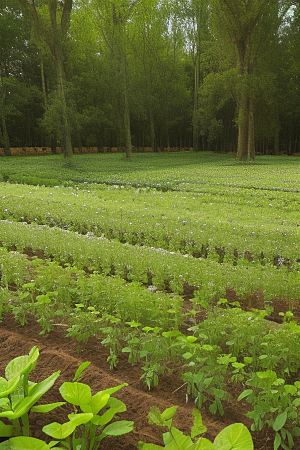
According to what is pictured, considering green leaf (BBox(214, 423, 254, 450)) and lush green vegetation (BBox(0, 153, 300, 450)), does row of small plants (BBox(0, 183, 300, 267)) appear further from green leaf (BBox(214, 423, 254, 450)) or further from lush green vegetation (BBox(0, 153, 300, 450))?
green leaf (BBox(214, 423, 254, 450))

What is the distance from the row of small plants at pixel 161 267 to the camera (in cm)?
430

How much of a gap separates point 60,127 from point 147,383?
23617 mm

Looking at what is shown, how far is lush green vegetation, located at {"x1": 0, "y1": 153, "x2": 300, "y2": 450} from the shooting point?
2557 millimetres

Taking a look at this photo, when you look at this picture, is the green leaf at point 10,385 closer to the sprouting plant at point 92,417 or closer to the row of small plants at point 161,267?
the sprouting plant at point 92,417

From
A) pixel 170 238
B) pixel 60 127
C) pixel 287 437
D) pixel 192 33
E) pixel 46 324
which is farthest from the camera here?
pixel 192 33

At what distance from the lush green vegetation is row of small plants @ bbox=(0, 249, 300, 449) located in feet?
0.03

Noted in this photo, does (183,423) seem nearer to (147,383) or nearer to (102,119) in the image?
(147,383)

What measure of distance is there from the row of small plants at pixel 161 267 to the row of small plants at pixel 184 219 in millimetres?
737

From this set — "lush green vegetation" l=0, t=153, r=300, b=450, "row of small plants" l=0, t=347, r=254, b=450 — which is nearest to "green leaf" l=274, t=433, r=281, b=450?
"lush green vegetation" l=0, t=153, r=300, b=450

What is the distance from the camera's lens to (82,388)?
1.86m

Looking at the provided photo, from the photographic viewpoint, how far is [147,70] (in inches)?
1613

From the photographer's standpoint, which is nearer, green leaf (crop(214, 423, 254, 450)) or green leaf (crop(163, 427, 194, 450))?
green leaf (crop(214, 423, 254, 450))

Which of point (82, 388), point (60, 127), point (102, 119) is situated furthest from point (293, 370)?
point (102, 119)

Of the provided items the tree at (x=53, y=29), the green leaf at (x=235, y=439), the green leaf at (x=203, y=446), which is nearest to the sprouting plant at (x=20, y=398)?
the green leaf at (x=203, y=446)
